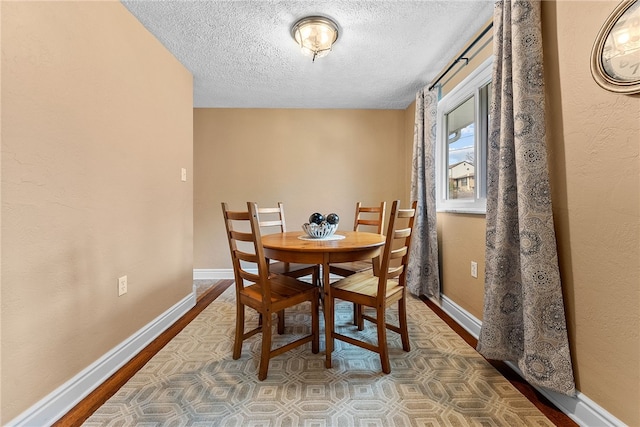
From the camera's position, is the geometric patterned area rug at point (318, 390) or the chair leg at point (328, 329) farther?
the chair leg at point (328, 329)

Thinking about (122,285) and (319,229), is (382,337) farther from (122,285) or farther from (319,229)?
(122,285)

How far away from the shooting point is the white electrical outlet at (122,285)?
5.30 ft

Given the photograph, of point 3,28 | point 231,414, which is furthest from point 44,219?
point 231,414

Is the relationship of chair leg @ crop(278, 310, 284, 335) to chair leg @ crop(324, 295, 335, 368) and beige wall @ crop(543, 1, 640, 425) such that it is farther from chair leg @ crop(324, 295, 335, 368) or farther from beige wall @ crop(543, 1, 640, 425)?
beige wall @ crop(543, 1, 640, 425)

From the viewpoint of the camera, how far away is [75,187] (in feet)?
4.33

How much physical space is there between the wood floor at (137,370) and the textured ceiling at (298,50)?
225 cm

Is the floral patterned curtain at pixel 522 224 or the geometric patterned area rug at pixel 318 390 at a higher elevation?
the floral patterned curtain at pixel 522 224

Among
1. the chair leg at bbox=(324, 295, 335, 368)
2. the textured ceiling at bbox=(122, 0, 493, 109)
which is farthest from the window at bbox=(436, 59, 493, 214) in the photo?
the chair leg at bbox=(324, 295, 335, 368)

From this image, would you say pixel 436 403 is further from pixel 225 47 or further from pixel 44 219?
pixel 225 47

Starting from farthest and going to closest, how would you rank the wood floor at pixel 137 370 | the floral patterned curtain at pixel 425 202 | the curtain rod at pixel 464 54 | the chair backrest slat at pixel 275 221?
the floral patterned curtain at pixel 425 202 < the chair backrest slat at pixel 275 221 < the curtain rod at pixel 464 54 < the wood floor at pixel 137 370

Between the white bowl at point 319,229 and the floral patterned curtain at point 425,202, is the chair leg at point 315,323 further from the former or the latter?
the floral patterned curtain at point 425,202

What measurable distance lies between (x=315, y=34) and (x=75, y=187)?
1.73 m

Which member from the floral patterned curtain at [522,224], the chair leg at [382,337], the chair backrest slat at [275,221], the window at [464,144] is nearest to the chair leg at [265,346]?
the chair leg at [382,337]

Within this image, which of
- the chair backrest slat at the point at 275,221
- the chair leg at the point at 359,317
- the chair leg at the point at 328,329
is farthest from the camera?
the chair backrest slat at the point at 275,221
